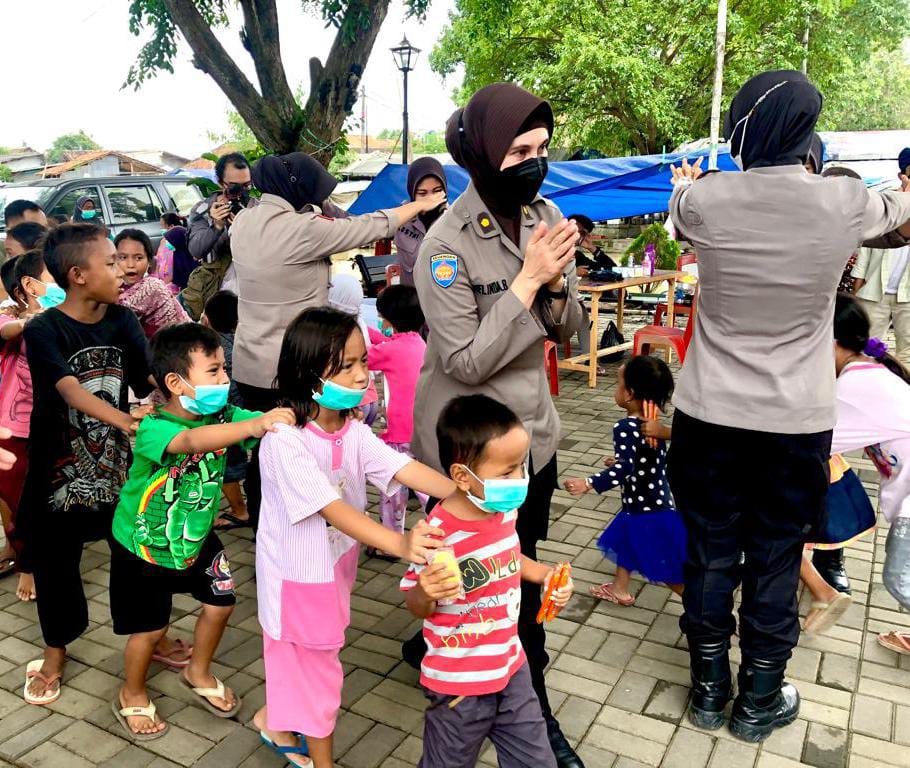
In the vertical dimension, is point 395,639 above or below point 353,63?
below

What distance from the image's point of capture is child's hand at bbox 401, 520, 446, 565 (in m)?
1.83

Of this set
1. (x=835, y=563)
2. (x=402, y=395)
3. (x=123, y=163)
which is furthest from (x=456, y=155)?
(x=123, y=163)

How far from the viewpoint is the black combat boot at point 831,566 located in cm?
369

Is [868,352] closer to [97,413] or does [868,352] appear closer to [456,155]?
[456,155]

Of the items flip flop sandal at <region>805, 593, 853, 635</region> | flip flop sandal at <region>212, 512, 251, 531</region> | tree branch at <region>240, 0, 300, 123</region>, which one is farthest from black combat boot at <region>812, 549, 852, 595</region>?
tree branch at <region>240, 0, 300, 123</region>

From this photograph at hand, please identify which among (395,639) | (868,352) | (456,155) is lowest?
(395,639)

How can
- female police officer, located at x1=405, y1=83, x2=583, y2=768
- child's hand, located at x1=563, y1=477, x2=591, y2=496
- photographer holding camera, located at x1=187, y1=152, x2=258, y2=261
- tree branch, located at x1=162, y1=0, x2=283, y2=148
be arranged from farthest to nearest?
tree branch, located at x1=162, y1=0, x2=283, y2=148 < photographer holding camera, located at x1=187, y1=152, x2=258, y2=261 < child's hand, located at x1=563, y1=477, x2=591, y2=496 < female police officer, located at x1=405, y1=83, x2=583, y2=768

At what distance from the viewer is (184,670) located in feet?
10.00

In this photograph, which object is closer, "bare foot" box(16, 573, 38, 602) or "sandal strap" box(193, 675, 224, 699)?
"sandal strap" box(193, 675, 224, 699)

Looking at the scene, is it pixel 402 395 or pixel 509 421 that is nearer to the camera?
pixel 509 421

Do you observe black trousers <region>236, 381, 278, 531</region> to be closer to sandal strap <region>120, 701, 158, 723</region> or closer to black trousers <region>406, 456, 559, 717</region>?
sandal strap <region>120, 701, 158, 723</region>

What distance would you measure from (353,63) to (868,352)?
658 cm

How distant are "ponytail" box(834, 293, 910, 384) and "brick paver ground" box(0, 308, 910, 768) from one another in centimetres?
117

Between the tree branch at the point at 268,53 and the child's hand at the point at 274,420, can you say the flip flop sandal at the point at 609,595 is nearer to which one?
the child's hand at the point at 274,420
